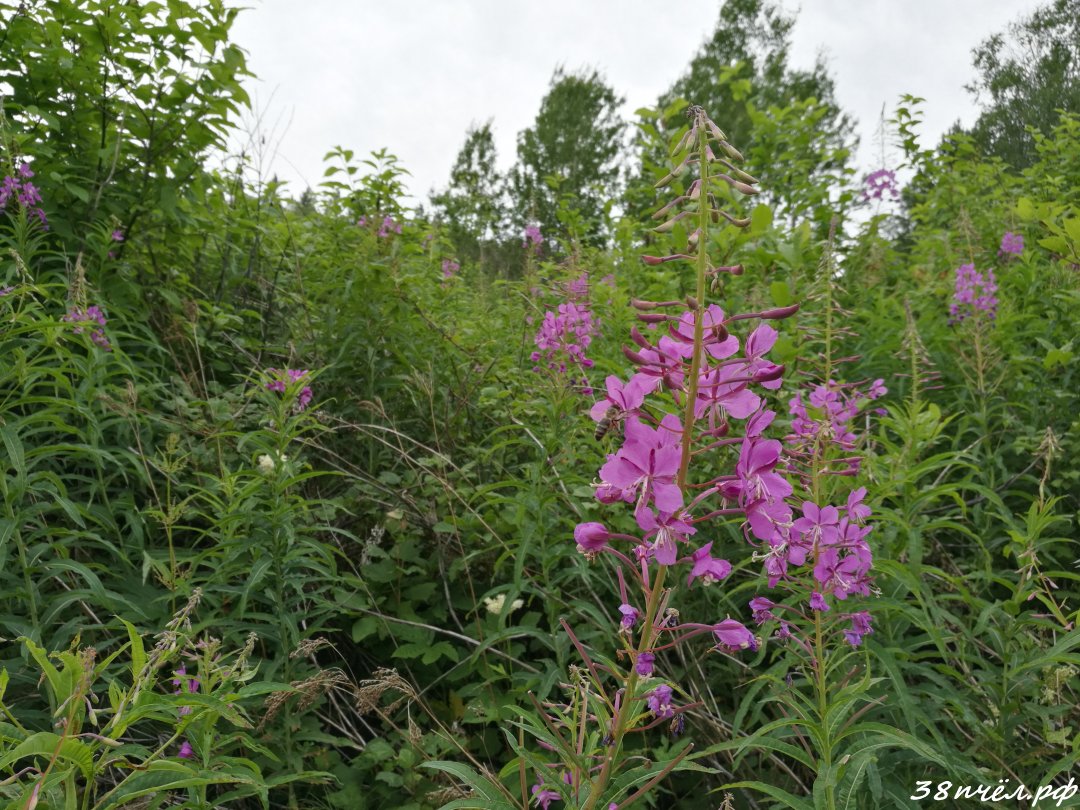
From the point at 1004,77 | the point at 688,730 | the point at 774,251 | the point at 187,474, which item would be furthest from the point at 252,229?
the point at 1004,77

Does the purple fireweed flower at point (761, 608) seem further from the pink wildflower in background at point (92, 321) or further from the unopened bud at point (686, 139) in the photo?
the pink wildflower in background at point (92, 321)

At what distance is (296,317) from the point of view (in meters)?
4.43

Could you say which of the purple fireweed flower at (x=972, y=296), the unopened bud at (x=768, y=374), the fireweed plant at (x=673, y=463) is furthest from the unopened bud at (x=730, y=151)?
the purple fireweed flower at (x=972, y=296)

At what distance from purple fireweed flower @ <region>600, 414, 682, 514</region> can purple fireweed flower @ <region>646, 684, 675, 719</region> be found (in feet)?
1.26

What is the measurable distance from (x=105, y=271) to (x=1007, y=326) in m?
5.22

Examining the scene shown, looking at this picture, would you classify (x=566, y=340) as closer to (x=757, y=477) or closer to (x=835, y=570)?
(x=835, y=570)

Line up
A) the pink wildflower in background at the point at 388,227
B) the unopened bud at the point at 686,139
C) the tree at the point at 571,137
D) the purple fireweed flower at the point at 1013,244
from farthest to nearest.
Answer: the tree at the point at 571,137 → the purple fireweed flower at the point at 1013,244 → the pink wildflower in background at the point at 388,227 → the unopened bud at the point at 686,139

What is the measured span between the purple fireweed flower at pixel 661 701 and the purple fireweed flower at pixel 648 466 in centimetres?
38

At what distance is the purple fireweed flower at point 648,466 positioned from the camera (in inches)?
44.7

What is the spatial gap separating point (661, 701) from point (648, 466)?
499 millimetres

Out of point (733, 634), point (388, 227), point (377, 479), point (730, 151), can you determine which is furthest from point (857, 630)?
point (388, 227)

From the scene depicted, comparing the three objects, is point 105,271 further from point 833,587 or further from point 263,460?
point 833,587

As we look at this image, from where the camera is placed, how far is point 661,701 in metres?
1.29

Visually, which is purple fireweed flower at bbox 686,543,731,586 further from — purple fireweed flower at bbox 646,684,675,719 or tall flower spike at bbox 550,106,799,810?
purple fireweed flower at bbox 646,684,675,719
